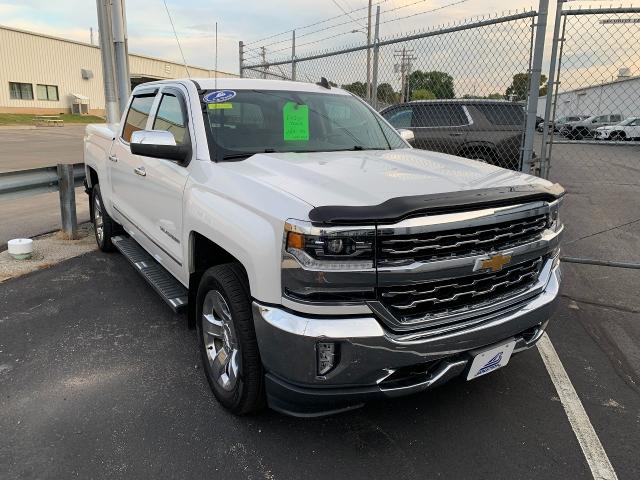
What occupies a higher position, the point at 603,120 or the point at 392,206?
the point at 603,120

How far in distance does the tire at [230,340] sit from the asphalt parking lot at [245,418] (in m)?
0.18

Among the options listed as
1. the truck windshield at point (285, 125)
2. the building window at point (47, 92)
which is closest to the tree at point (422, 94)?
the truck windshield at point (285, 125)

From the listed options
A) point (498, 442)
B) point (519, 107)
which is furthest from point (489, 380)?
point (519, 107)

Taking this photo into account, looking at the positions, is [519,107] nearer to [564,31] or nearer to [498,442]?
[564,31]

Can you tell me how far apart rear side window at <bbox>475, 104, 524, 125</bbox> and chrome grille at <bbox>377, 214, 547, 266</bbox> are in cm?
603

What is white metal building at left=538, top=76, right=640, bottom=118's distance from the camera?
5379 millimetres

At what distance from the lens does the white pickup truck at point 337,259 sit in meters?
2.29

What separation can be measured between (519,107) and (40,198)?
336 inches

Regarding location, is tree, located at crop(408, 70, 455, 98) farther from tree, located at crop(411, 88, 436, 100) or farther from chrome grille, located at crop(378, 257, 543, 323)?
chrome grille, located at crop(378, 257, 543, 323)

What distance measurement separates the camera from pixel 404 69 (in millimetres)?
7516

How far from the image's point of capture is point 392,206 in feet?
7.52

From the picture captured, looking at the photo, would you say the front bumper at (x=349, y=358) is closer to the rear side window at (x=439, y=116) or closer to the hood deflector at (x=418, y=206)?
the hood deflector at (x=418, y=206)

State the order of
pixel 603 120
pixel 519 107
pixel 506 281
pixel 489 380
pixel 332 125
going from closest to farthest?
pixel 506 281
pixel 489 380
pixel 332 125
pixel 603 120
pixel 519 107

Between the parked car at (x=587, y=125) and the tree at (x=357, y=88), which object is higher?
the tree at (x=357, y=88)
